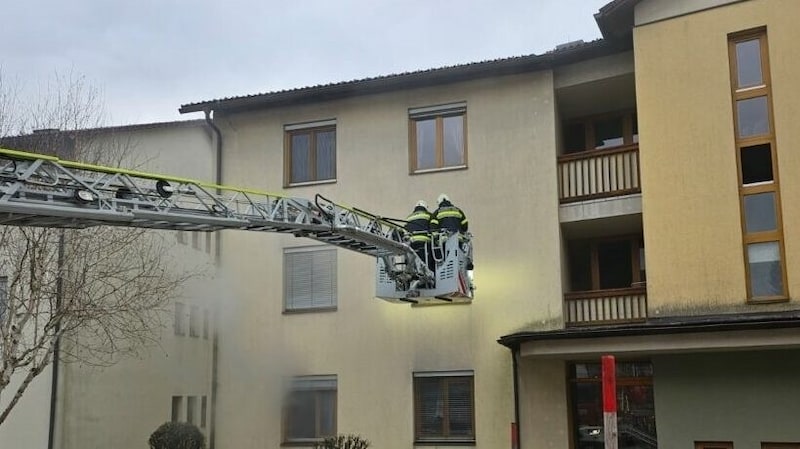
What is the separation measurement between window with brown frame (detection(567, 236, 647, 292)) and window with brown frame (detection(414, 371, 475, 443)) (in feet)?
10.00

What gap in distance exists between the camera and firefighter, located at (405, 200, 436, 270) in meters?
14.4

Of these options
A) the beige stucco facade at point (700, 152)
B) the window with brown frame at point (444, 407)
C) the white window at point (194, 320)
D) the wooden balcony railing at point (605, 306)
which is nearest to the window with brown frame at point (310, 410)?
the window with brown frame at point (444, 407)

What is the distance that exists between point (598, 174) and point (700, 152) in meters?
2.17

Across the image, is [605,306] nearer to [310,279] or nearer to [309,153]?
[310,279]

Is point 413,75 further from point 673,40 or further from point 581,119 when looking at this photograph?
point 673,40

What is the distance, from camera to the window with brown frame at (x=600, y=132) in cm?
1803

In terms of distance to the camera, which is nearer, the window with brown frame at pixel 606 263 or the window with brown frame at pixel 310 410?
the window with brown frame at pixel 606 263

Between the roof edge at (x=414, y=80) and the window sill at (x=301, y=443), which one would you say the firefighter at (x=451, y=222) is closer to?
the roof edge at (x=414, y=80)

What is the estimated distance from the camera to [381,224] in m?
13.6

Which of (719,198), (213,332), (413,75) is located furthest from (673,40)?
(213,332)

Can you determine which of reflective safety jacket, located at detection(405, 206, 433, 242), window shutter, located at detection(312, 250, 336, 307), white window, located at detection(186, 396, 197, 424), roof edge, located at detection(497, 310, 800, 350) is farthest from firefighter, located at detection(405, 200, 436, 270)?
white window, located at detection(186, 396, 197, 424)

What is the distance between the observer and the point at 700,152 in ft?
49.7

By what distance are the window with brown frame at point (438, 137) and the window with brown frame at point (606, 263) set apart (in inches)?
116

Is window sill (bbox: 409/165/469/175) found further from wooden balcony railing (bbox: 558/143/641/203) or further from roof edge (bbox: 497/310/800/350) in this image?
roof edge (bbox: 497/310/800/350)
